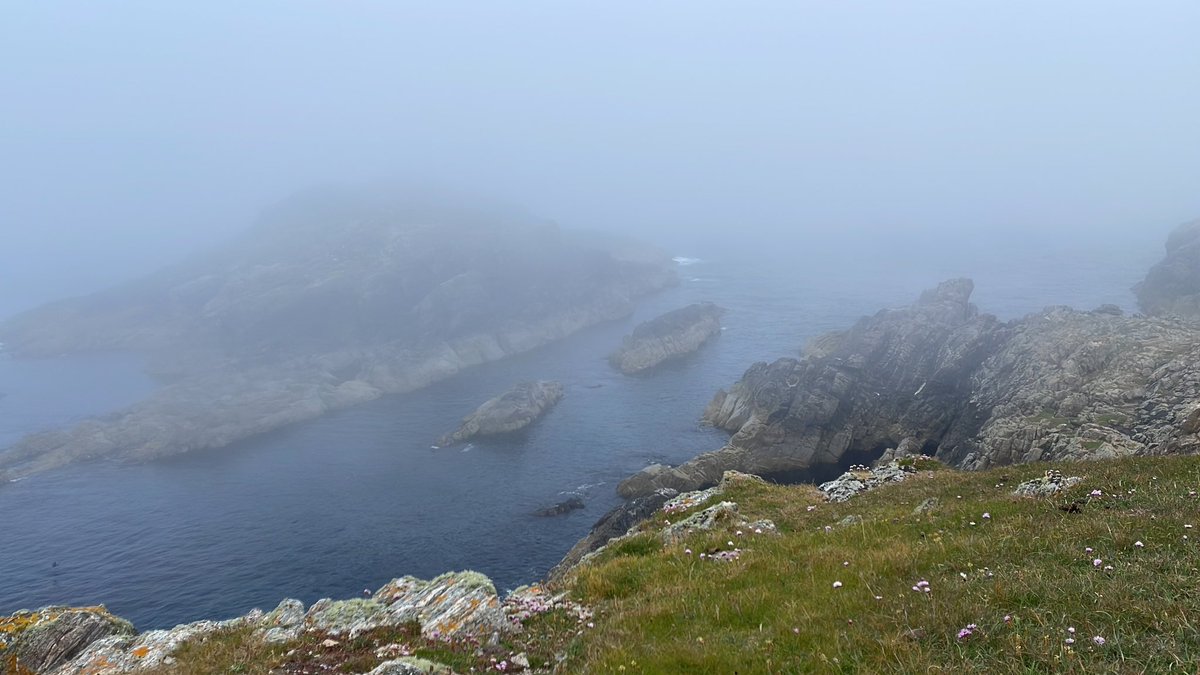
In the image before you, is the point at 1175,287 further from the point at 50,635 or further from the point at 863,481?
the point at 50,635

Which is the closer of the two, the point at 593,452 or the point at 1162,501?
the point at 1162,501

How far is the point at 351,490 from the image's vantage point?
8231 centimetres

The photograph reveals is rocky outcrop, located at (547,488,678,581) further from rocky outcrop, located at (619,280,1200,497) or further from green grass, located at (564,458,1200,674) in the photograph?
green grass, located at (564,458,1200,674)

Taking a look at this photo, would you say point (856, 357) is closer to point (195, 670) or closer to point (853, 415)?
point (853, 415)

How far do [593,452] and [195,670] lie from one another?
80.2 meters

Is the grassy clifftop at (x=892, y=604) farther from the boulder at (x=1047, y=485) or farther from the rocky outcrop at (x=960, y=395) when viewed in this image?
the rocky outcrop at (x=960, y=395)

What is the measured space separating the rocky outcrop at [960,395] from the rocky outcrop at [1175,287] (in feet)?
137

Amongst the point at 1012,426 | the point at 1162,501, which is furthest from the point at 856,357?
the point at 1162,501

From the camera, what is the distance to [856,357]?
325 ft

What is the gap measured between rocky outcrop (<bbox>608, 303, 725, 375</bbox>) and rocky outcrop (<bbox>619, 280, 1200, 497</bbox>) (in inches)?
1275

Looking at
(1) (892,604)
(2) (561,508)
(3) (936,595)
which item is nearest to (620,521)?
(2) (561,508)

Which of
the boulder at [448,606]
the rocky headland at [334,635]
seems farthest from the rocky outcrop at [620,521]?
the boulder at [448,606]

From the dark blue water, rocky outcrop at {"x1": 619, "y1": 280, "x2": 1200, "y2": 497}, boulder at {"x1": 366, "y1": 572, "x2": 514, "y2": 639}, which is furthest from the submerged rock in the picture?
boulder at {"x1": 366, "y1": 572, "x2": 514, "y2": 639}

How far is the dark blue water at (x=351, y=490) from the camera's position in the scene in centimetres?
6166
